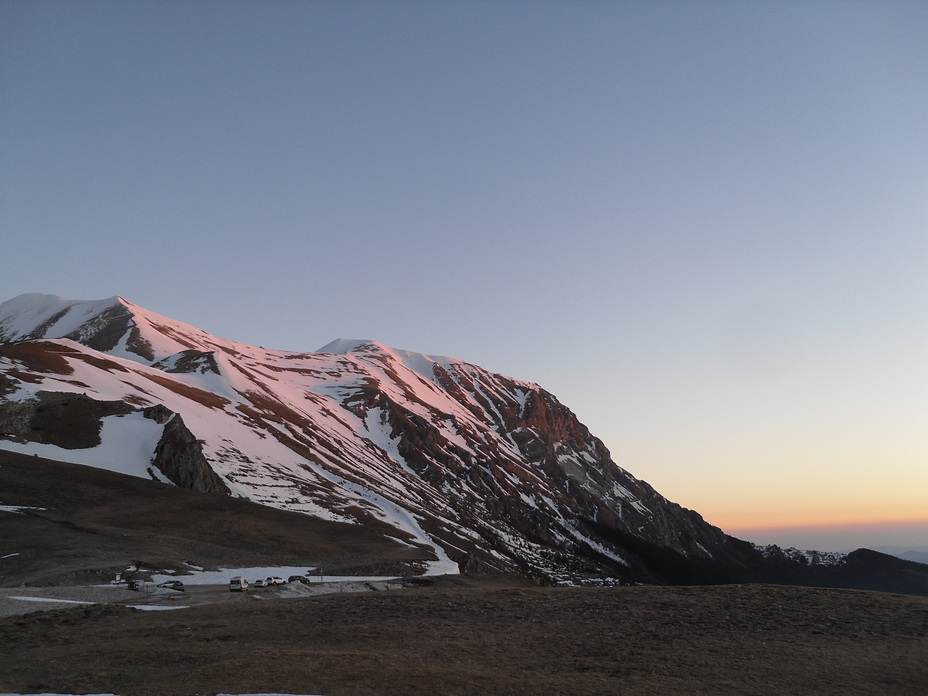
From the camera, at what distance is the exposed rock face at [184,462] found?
93000mm

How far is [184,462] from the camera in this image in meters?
94.9

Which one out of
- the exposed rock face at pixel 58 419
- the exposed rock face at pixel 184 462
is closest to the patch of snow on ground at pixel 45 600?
the exposed rock face at pixel 184 462

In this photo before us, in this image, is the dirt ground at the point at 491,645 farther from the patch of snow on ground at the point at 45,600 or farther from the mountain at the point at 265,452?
the mountain at the point at 265,452

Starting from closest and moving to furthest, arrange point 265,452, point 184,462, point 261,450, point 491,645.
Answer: point 491,645, point 184,462, point 265,452, point 261,450

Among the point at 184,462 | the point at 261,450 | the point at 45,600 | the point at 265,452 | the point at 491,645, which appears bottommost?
the point at 45,600

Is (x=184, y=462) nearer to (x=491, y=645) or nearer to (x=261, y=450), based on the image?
(x=261, y=450)

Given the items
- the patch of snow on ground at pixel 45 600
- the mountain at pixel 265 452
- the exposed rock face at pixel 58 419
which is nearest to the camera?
the patch of snow on ground at pixel 45 600

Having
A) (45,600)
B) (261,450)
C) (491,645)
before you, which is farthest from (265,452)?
(491,645)

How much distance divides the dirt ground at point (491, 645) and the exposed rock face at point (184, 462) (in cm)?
5509

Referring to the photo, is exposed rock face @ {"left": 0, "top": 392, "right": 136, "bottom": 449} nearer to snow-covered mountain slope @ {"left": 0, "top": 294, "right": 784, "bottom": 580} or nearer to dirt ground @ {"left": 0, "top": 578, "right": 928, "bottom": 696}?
snow-covered mountain slope @ {"left": 0, "top": 294, "right": 784, "bottom": 580}

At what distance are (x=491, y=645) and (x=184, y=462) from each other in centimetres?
7583

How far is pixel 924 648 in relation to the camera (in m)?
29.0

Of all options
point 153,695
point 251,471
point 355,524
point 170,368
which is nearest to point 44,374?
point 251,471

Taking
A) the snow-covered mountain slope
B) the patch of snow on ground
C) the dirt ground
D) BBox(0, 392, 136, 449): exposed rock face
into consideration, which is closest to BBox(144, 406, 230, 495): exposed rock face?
the snow-covered mountain slope
